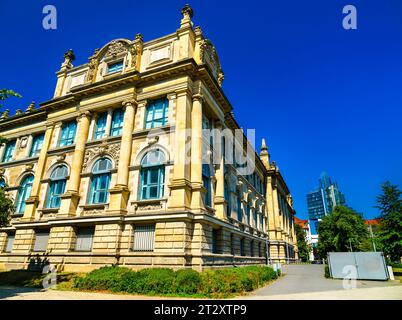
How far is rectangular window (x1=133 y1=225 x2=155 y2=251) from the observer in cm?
1678

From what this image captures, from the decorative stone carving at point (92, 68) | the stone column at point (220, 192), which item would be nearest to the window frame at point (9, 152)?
the decorative stone carving at point (92, 68)

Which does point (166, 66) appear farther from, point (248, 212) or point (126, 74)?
point (248, 212)

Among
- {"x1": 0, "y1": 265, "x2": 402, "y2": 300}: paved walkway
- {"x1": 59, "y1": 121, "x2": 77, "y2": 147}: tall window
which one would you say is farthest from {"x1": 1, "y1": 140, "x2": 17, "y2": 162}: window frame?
{"x1": 0, "y1": 265, "x2": 402, "y2": 300}: paved walkway

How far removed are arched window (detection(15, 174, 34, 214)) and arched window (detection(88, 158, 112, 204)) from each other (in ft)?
29.1

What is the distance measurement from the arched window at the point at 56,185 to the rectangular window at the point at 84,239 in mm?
4224

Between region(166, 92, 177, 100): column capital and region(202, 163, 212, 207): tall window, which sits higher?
region(166, 92, 177, 100): column capital

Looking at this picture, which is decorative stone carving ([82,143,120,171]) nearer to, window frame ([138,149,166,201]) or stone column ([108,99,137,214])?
stone column ([108,99,137,214])

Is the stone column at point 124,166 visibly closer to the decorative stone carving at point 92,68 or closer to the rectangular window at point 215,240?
the decorative stone carving at point 92,68

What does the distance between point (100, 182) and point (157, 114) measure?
23.4 ft

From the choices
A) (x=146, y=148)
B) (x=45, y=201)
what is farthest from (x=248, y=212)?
(x=45, y=201)

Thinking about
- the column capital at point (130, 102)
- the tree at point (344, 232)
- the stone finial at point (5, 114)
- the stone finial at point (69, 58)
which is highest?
the stone finial at point (69, 58)

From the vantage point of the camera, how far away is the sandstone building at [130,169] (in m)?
17.0

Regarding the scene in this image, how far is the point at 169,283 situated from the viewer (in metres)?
12.2

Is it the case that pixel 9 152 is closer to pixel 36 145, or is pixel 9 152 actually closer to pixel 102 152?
pixel 36 145
